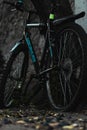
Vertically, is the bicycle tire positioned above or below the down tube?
below

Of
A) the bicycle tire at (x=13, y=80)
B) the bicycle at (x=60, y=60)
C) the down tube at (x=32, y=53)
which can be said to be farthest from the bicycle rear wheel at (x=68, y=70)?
the bicycle tire at (x=13, y=80)

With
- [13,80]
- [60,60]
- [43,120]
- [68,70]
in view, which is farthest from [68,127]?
[13,80]

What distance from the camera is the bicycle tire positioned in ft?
24.7

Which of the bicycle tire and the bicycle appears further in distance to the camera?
the bicycle tire

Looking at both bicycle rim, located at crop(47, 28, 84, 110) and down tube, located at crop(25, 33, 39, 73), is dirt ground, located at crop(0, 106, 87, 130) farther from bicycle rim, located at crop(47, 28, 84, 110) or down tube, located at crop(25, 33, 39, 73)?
down tube, located at crop(25, 33, 39, 73)

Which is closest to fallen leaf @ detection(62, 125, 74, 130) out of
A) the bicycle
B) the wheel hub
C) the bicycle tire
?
the bicycle

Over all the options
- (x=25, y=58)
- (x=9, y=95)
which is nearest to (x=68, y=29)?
(x=25, y=58)

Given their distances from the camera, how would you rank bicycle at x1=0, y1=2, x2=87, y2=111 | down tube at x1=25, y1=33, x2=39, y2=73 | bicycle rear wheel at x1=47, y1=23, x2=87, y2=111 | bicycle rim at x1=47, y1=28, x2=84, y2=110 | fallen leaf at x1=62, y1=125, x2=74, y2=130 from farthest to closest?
down tube at x1=25, y1=33, x2=39, y2=73 < bicycle rim at x1=47, y1=28, x2=84, y2=110 < bicycle at x1=0, y1=2, x2=87, y2=111 < bicycle rear wheel at x1=47, y1=23, x2=87, y2=111 < fallen leaf at x1=62, y1=125, x2=74, y2=130

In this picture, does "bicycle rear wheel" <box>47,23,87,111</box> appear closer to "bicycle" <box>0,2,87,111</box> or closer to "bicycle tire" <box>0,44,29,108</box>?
"bicycle" <box>0,2,87,111</box>

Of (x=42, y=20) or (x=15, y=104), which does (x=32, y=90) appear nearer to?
(x=15, y=104)

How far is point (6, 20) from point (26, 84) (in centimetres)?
123

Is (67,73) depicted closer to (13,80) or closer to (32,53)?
(32,53)

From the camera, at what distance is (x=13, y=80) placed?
25.0 feet

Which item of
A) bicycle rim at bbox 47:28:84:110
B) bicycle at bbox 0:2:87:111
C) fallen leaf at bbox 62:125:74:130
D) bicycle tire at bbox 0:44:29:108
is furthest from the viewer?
bicycle tire at bbox 0:44:29:108
